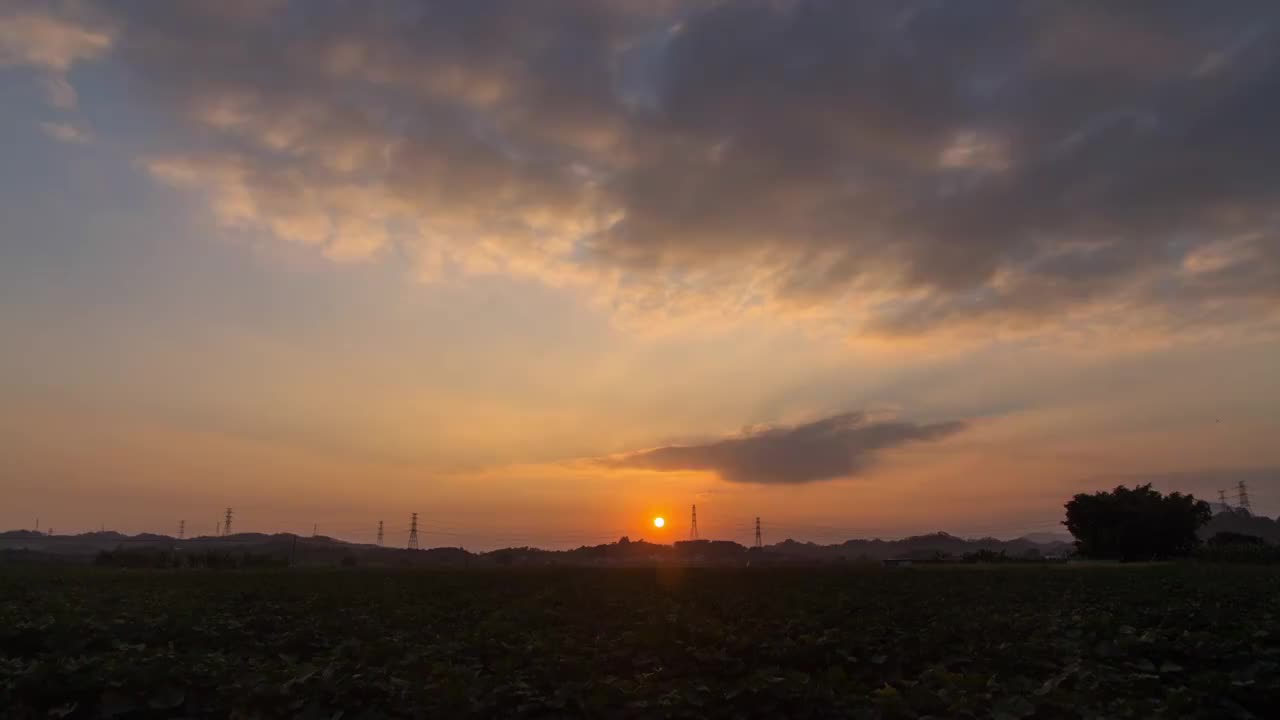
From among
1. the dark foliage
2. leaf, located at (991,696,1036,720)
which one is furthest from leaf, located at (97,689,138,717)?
the dark foliage

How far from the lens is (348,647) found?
15297 mm

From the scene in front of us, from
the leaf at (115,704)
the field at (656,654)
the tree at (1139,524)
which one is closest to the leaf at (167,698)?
the field at (656,654)

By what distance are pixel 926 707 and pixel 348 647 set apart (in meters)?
10.7

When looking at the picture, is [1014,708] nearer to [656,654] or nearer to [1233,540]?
[656,654]

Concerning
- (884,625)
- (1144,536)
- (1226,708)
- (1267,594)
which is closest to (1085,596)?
(1267,594)

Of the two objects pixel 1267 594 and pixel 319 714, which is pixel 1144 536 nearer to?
pixel 1267 594

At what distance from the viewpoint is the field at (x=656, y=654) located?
10250mm

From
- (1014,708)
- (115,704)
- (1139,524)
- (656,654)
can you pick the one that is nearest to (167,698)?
(115,704)

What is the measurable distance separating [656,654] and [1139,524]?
7970 cm

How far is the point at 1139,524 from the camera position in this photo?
77.6 metres

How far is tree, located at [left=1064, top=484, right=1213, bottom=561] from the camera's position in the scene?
253ft

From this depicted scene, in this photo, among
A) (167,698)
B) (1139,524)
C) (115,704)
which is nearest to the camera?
(115,704)

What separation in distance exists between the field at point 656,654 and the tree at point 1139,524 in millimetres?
54132

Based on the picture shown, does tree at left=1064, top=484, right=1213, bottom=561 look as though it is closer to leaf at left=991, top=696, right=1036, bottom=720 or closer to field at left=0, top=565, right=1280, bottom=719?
field at left=0, top=565, right=1280, bottom=719
